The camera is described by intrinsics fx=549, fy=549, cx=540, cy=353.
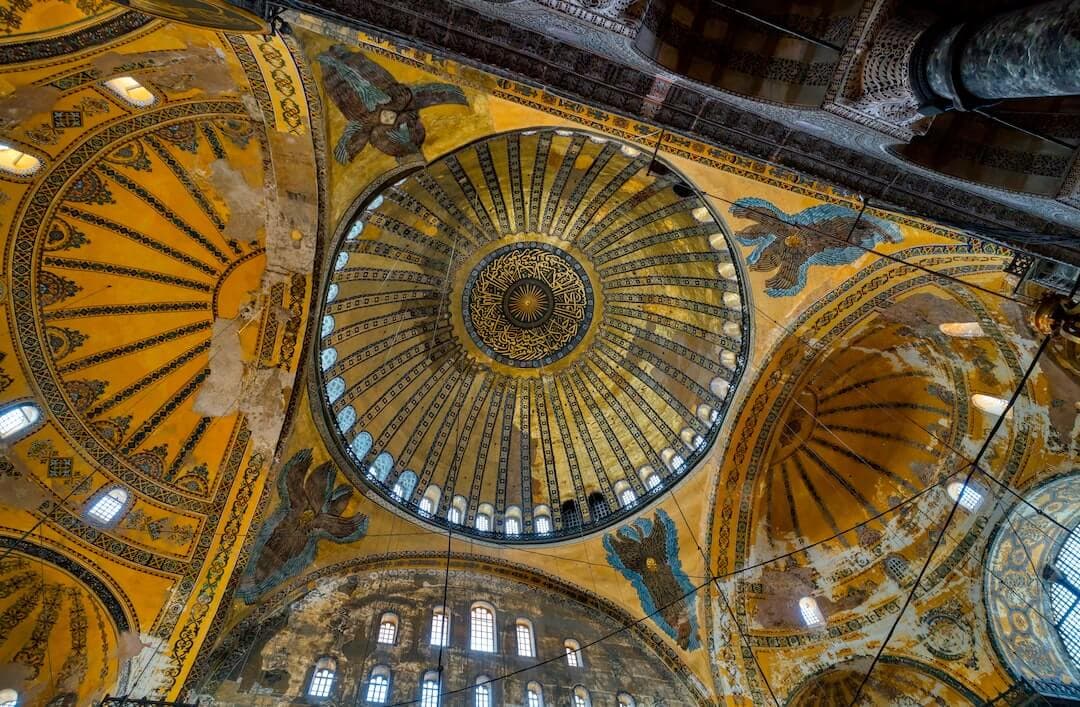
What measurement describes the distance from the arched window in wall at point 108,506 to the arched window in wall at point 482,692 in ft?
22.6

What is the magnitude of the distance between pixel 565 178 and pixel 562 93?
6.78m

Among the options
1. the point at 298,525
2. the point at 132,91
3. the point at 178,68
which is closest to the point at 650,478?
the point at 298,525

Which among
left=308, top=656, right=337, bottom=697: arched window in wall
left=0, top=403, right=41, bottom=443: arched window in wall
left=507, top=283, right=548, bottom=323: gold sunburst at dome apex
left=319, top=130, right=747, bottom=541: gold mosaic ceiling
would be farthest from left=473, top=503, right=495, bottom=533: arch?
left=0, top=403, right=41, bottom=443: arched window in wall

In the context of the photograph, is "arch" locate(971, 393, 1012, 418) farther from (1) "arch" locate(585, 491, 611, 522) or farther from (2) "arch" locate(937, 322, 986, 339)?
(1) "arch" locate(585, 491, 611, 522)

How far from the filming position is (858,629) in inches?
460

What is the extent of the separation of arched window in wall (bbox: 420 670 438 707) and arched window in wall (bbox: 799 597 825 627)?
803 centimetres

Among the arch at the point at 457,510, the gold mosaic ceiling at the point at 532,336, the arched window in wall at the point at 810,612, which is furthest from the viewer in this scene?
the arch at the point at 457,510

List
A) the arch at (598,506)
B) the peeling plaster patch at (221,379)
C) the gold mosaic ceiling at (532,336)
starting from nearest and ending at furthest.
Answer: the peeling plaster patch at (221,379)
the gold mosaic ceiling at (532,336)
the arch at (598,506)

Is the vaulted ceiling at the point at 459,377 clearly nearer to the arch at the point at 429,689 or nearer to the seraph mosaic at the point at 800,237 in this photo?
the seraph mosaic at the point at 800,237

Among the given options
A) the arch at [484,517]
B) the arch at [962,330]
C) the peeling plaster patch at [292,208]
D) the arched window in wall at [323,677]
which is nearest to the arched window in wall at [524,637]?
the arch at [484,517]

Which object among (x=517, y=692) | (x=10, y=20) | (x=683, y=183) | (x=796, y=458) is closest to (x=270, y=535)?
(x=517, y=692)

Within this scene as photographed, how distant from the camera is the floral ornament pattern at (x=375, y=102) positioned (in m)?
7.04

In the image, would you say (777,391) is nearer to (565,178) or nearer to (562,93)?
(565,178)

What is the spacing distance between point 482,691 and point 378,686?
1.95m
